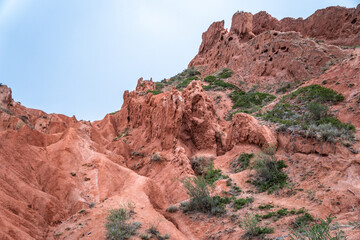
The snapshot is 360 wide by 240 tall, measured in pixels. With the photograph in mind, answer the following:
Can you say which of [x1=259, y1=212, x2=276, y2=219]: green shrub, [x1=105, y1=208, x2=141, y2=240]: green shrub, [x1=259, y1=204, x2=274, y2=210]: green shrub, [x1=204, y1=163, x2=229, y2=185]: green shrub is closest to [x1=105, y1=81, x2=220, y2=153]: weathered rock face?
[x1=204, y1=163, x2=229, y2=185]: green shrub

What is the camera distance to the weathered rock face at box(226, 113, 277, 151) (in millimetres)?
16203

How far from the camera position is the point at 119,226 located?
33.8 feet

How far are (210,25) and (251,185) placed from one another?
53.3 metres

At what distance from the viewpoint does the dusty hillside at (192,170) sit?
10.3 meters

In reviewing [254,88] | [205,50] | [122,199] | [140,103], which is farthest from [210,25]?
[122,199]

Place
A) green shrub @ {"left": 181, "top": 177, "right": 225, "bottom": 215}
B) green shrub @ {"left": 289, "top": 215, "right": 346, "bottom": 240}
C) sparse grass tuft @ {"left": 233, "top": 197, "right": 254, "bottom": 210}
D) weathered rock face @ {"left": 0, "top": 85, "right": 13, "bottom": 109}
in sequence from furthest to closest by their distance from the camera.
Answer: weathered rock face @ {"left": 0, "top": 85, "right": 13, "bottom": 109}
green shrub @ {"left": 181, "top": 177, "right": 225, "bottom": 215}
sparse grass tuft @ {"left": 233, "top": 197, "right": 254, "bottom": 210}
green shrub @ {"left": 289, "top": 215, "right": 346, "bottom": 240}

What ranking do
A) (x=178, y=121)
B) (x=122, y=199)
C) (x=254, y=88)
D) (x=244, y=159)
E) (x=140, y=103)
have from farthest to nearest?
(x=254, y=88) < (x=140, y=103) < (x=178, y=121) < (x=244, y=159) < (x=122, y=199)

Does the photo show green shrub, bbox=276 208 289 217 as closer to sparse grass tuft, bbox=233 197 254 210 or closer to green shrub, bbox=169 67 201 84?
sparse grass tuft, bbox=233 197 254 210

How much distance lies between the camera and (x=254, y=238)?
9203mm

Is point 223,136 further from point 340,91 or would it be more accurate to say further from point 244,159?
point 340,91

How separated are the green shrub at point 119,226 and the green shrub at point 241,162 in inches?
306

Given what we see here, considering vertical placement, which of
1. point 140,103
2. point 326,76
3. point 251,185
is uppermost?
point 140,103

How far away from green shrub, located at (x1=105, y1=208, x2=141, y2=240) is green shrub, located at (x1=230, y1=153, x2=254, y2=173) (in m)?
7.78

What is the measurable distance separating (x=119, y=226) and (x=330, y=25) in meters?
54.3
